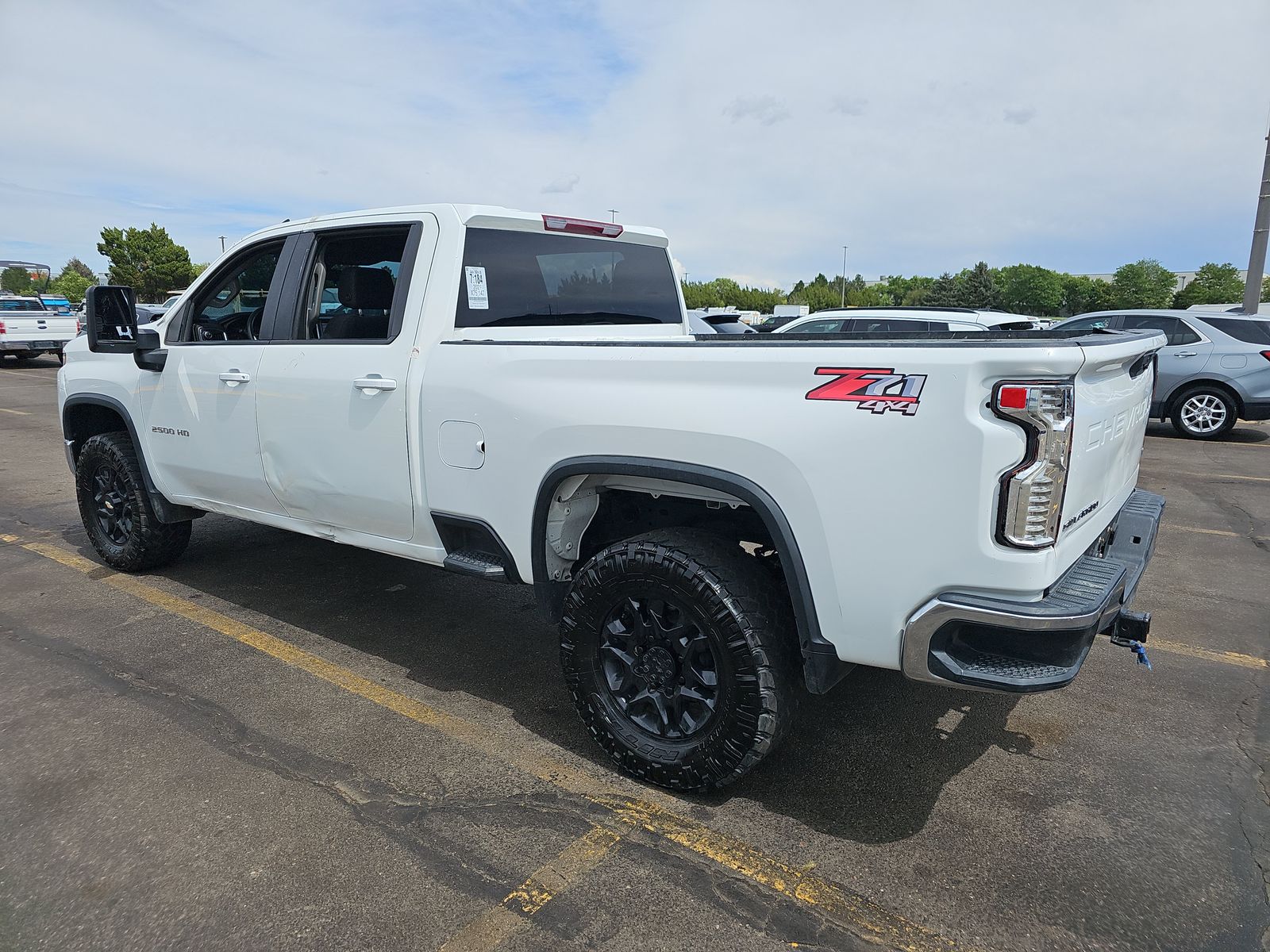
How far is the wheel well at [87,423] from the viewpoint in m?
5.34

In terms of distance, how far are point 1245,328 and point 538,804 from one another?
11.7 meters

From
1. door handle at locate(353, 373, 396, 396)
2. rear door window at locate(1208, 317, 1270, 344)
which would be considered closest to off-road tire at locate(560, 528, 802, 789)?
door handle at locate(353, 373, 396, 396)

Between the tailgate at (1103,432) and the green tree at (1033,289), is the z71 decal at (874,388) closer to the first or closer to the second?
the tailgate at (1103,432)

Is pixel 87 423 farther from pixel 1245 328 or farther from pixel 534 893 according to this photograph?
pixel 1245 328

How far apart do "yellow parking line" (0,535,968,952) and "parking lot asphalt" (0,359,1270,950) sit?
10 mm

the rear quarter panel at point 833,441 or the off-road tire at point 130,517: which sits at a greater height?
the rear quarter panel at point 833,441

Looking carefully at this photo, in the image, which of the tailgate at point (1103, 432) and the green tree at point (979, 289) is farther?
the green tree at point (979, 289)

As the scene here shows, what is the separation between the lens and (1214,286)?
106 m

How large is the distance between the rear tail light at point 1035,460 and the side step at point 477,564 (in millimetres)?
1872

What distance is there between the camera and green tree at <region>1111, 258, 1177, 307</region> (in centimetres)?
11362

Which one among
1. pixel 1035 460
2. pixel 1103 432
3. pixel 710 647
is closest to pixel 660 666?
pixel 710 647

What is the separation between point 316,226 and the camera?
406 centimetres

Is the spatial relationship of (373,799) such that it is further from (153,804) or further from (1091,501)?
(1091,501)

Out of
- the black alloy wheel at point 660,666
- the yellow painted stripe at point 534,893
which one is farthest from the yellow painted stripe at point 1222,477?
the yellow painted stripe at point 534,893
